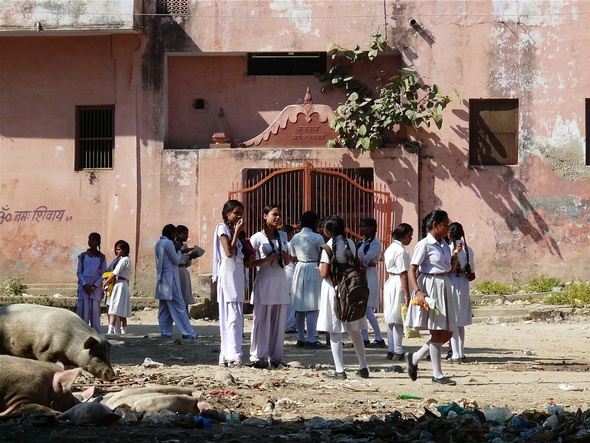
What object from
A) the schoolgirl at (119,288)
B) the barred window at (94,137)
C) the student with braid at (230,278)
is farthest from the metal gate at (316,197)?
the student with braid at (230,278)

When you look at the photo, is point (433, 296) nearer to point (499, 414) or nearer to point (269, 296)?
point (269, 296)

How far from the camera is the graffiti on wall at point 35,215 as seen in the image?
920 inches

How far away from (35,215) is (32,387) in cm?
1463

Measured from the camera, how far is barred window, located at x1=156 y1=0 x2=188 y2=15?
75.0ft

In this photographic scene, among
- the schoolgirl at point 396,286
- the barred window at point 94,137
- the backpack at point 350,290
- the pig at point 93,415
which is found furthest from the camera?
the barred window at point 94,137

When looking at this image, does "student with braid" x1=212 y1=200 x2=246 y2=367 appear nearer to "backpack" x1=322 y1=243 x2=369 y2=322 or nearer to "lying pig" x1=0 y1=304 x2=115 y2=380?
"backpack" x1=322 y1=243 x2=369 y2=322

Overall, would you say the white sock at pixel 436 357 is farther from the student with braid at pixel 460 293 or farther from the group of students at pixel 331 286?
the student with braid at pixel 460 293

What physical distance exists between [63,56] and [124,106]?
1.62 m

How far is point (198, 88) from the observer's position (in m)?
23.5

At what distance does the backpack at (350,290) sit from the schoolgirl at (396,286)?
5.62ft

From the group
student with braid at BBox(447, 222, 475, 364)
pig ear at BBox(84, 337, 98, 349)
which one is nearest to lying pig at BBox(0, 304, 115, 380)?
pig ear at BBox(84, 337, 98, 349)

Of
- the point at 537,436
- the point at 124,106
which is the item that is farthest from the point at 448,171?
the point at 537,436

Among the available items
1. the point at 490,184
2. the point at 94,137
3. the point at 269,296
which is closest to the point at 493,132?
the point at 490,184

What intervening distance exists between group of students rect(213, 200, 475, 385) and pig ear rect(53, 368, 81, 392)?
3.17 m
